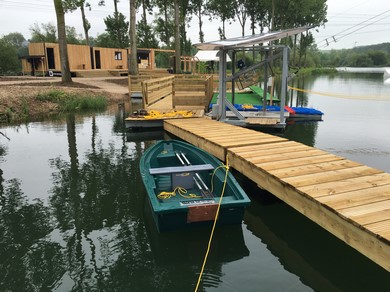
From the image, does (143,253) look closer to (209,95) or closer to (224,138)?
(224,138)

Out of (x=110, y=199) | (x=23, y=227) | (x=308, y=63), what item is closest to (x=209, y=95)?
(x=110, y=199)

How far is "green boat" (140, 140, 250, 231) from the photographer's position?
441cm

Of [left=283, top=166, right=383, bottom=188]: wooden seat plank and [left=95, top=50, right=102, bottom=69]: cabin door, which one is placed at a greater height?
[left=95, top=50, right=102, bottom=69]: cabin door

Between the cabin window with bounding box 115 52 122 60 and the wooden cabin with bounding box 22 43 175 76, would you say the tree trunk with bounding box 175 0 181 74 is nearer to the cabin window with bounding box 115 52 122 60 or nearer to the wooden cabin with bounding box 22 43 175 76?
the wooden cabin with bounding box 22 43 175 76

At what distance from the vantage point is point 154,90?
16.0 m

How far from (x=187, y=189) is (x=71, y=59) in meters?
34.6

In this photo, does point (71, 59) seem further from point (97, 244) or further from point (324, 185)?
point (324, 185)

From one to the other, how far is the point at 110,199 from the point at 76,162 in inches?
114

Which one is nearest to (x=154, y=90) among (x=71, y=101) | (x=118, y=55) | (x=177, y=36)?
(x=71, y=101)

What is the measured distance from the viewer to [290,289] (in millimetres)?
3654

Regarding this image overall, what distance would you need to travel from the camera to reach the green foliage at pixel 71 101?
57.3 ft

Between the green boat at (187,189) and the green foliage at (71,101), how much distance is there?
38.6ft

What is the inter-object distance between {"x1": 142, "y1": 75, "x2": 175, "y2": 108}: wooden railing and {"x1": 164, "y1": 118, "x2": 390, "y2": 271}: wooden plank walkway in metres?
6.80

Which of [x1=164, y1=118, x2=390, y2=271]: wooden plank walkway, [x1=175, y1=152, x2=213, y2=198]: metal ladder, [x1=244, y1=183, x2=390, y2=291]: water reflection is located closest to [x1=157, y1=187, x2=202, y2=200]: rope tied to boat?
[x1=175, y1=152, x2=213, y2=198]: metal ladder
